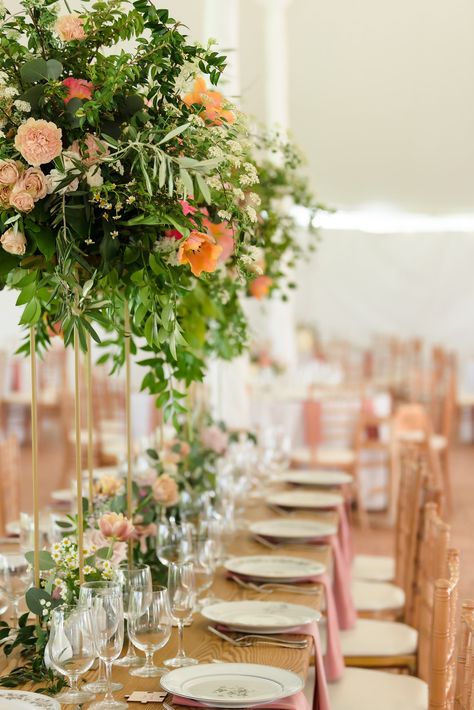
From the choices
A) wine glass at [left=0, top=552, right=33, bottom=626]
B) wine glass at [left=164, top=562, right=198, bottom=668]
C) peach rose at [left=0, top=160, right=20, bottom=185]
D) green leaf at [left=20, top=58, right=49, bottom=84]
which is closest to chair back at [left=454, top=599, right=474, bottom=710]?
wine glass at [left=164, top=562, right=198, bottom=668]

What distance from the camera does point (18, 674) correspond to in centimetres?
192

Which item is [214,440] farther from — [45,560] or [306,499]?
[45,560]

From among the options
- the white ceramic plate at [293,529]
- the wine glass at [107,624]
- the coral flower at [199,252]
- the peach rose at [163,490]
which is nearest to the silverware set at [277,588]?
the peach rose at [163,490]

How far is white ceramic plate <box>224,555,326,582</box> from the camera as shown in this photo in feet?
8.76

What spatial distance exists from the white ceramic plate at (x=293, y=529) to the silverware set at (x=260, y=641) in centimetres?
98

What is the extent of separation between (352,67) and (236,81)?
6574mm

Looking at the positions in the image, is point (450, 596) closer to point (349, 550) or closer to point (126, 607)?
point (126, 607)

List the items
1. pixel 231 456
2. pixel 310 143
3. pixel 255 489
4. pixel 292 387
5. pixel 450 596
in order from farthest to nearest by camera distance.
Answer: pixel 310 143 → pixel 292 387 → pixel 255 489 → pixel 231 456 → pixel 450 596

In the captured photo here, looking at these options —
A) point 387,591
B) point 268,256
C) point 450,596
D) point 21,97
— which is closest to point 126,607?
point 450,596

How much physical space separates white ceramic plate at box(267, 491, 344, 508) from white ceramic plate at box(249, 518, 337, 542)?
0.25m

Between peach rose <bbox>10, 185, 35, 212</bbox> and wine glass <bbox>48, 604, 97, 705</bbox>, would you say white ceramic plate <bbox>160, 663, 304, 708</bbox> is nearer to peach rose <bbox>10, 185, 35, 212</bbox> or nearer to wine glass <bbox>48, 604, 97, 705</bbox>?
wine glass <bbox>48, 604, 97, 705</bbox>

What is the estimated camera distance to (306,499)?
385 cm

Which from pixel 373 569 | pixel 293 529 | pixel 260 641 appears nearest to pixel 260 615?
pixel 260 641

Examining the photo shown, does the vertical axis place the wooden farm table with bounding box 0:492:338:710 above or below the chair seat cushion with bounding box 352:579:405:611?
above
